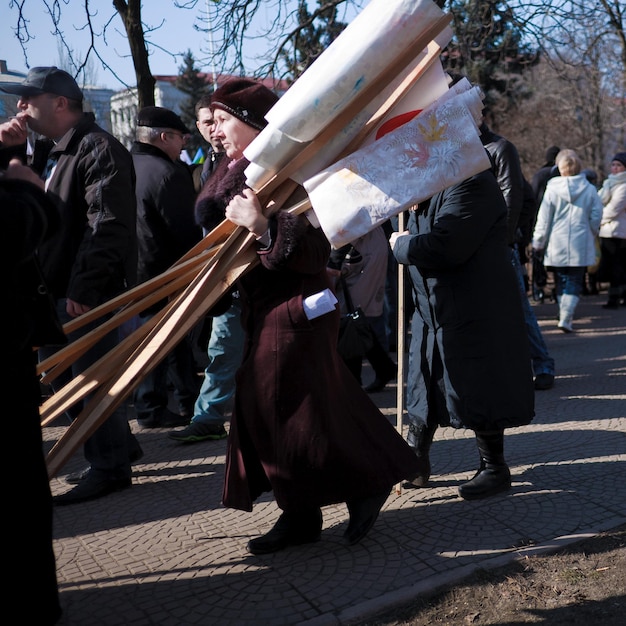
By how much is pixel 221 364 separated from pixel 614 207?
7577 mm

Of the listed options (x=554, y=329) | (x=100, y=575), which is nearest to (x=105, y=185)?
(x=100, y=575)

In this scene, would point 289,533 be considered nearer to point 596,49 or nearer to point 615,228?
point 615,228

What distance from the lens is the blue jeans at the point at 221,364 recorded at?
5.09 m

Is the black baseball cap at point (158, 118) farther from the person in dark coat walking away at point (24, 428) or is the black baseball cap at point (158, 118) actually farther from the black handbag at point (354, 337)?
the person in dark coat walking away at point (24, 428)

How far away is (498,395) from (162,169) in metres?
2.85

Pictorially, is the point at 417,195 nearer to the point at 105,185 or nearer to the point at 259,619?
the point at 259,619

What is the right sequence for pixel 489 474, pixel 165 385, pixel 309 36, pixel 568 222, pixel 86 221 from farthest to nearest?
pixel 309 36 < pixel 568 222 < pixel 165 385 < pixel 86 221 < pixel 489 474

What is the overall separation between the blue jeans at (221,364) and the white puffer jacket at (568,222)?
5.04m

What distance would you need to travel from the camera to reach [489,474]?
388 centimetres

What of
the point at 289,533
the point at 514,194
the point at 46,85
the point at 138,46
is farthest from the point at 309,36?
the point at 289,533

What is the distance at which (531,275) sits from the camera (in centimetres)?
1191

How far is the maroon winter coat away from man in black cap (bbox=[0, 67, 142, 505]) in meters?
1.10

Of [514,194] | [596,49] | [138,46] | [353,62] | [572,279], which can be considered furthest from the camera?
[596,49]

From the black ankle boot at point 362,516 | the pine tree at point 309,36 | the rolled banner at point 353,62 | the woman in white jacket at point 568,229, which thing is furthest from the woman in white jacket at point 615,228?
the rolled banner at point 353,62
